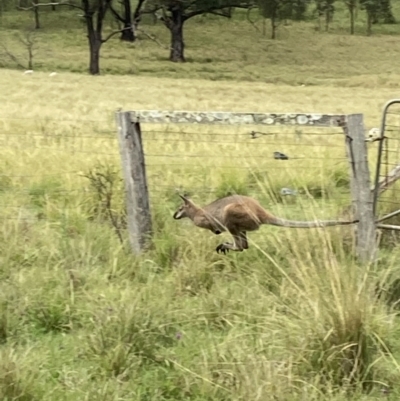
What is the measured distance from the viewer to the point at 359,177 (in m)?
5.41

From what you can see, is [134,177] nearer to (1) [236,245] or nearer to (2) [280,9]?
(1) [236,245]

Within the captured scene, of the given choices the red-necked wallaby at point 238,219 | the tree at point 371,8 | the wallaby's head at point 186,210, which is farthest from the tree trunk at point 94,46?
the red-necked wallaby at point 238,219

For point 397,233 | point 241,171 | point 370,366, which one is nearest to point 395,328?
point 370,366

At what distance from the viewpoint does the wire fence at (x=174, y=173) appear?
22.2 ft

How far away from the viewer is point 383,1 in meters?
57.6

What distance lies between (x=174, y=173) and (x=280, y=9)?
46.5 meters

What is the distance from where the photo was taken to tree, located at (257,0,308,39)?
4991 centimetres

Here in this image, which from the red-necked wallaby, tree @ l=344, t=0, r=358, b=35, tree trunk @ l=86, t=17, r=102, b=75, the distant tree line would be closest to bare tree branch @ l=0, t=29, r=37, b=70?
the distant tree line

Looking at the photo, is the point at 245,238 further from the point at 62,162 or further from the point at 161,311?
the point at 62,162

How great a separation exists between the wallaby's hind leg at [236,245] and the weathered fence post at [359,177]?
0.73 m

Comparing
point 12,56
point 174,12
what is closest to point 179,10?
point 174,12

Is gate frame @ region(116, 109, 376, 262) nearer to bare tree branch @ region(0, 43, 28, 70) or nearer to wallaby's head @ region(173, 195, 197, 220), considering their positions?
wallaby's head @ region(173, 195, 197, 220)

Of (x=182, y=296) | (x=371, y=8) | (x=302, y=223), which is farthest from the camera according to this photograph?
(x=371, y=8)

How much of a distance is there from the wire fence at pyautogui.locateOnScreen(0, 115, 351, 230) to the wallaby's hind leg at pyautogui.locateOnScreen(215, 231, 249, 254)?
0.35 metres
